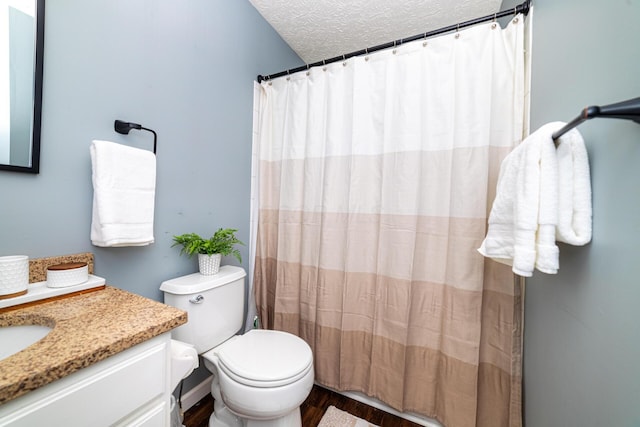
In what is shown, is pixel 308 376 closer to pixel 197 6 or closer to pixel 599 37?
pixel 599 37

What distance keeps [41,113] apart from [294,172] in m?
1.06

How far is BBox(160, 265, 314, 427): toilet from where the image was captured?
917mm

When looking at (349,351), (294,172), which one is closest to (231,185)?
(294,172)

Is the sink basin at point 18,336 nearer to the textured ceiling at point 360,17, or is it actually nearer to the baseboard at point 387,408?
the baseboard at point 387,408

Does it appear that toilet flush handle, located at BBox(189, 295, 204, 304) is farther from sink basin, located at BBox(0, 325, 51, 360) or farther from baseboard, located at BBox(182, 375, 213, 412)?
baseboard, located at BBox(182, 375, 213, 412)

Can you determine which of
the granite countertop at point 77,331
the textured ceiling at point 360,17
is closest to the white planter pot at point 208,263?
the granite countertop at point 77,331

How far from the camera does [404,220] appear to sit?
122 cm

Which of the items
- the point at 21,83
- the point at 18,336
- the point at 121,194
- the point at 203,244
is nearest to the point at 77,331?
the point at 18,336

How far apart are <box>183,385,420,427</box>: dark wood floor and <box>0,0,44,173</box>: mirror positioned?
1.33 meters

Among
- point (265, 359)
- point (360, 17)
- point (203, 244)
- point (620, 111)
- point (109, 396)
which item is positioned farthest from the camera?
point (360, 17)

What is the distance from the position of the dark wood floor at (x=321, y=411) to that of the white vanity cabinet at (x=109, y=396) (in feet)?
2.66

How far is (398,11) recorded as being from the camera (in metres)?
1.44

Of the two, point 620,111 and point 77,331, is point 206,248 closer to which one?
point 77,331

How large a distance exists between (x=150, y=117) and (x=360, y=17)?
137cm
